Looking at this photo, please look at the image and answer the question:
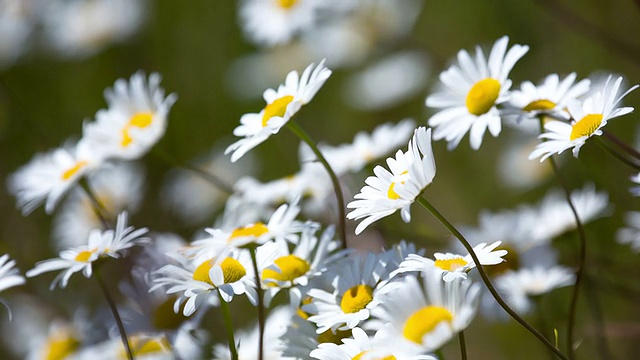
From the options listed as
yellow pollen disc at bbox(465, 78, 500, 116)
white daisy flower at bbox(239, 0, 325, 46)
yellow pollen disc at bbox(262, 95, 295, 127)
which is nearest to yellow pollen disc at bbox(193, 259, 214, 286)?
yellow pollen disc at bbox(262, 95, 295, 127)

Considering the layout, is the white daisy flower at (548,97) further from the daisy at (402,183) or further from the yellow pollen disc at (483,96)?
the daisy at (402,183)

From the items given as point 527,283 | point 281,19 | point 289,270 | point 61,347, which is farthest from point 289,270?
point 281,19

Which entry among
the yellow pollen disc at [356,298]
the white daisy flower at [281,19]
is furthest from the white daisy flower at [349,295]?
the white daisy flower at [281,19]

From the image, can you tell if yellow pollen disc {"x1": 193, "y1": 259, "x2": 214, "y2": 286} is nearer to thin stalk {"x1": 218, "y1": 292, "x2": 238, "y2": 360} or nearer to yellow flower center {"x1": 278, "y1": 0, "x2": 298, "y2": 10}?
thin stalk {"x1": 218, "y1": 292, "x2": 238, "y2": 360}

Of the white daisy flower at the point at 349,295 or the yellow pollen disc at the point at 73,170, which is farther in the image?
the yellow pollen disc at the point at 73,170

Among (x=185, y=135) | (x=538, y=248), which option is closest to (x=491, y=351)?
(x=538, y=248)
